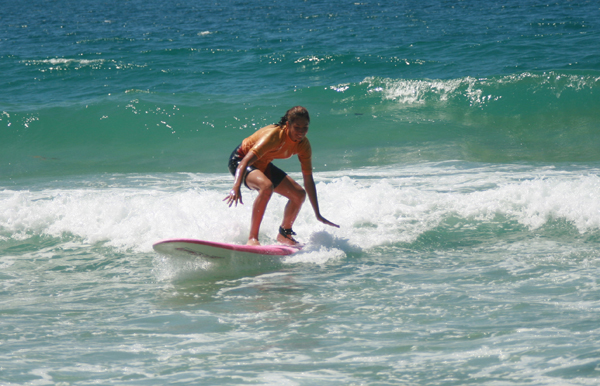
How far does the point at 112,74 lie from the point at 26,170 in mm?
7715

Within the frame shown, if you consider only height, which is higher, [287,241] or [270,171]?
[270,171]

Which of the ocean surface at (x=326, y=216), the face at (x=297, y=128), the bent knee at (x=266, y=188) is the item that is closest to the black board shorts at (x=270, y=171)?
the bent knee at (x=266, y=188)

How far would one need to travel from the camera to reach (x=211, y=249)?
5273 millimetres

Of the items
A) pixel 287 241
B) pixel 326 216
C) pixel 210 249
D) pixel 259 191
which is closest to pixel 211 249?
pixel 210 249

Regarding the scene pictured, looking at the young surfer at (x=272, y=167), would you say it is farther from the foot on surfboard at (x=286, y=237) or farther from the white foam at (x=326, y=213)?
the white foam at (x=326, y=213)

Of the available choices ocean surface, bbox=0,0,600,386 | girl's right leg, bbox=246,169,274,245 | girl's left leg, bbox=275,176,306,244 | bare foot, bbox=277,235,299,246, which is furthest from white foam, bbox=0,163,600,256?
girl's right leg, bbox=246,169,274,245

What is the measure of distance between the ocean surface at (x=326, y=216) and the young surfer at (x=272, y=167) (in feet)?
1.60

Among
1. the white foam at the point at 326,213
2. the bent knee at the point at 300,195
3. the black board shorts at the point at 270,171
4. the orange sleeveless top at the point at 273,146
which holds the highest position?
the orange sleeveless top at the point at 273,146

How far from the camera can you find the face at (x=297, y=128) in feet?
16.8

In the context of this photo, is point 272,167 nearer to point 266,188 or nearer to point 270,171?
point 270,171

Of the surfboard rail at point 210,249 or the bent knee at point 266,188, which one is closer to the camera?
the surfboard rail at point 210,249

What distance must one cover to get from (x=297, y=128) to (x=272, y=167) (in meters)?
0.67

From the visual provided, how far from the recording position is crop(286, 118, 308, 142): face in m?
5.12

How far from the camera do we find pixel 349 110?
14.8 meters
